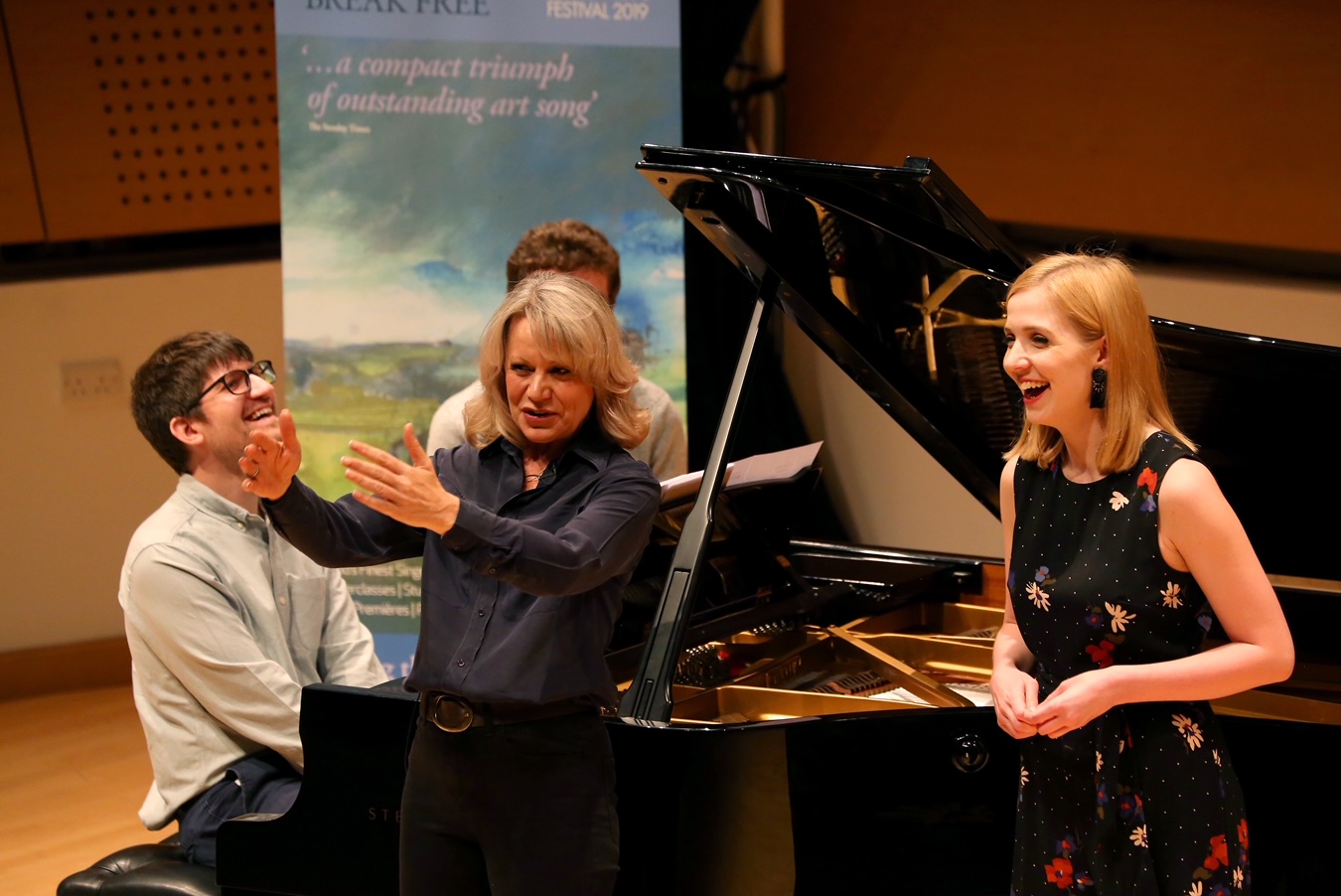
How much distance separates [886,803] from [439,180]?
253 centimetres

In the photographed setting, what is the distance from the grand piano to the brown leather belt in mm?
363

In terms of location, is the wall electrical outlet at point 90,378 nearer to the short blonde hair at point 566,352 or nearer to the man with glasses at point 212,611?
the man with glasses at point 212,611

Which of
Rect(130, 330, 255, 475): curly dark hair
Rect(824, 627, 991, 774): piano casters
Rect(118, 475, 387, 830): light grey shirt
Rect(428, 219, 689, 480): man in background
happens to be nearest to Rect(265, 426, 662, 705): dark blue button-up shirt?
Rect(824, 627, 991, 774): piano casters

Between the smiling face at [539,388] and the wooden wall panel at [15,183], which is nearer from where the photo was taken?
the smiling face at [539,388]

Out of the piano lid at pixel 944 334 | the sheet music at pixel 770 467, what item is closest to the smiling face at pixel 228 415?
the sheet music at pixel 770 467

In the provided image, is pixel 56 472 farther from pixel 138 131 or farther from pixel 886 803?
pixel 886 803

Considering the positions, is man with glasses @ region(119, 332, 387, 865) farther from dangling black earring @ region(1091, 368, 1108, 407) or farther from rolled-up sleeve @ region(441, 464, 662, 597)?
dangling black earring @ region(1091, 368, 1108, 407)

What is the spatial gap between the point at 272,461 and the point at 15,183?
3.91 meters

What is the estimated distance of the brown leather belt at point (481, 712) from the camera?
1.74 meters

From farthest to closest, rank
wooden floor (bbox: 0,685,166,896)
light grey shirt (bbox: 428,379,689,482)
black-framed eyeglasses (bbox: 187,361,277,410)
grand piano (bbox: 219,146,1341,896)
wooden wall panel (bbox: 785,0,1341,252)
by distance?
wooden wall panel (bbox: 785,0,1341,252)
wooden floor (bbox: 0,685,166,896)
light grey shirt (bbox: 428,379,689,482)
black-framed eyeglasses (bbox: 187,361,277,410)
grand piano (bbox: 219,146,1341,896)

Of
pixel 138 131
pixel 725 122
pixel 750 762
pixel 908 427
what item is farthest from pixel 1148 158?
pixel 138 131

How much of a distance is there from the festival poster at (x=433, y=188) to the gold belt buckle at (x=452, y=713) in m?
2.45

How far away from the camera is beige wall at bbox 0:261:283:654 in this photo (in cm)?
505

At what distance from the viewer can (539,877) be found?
174cm
